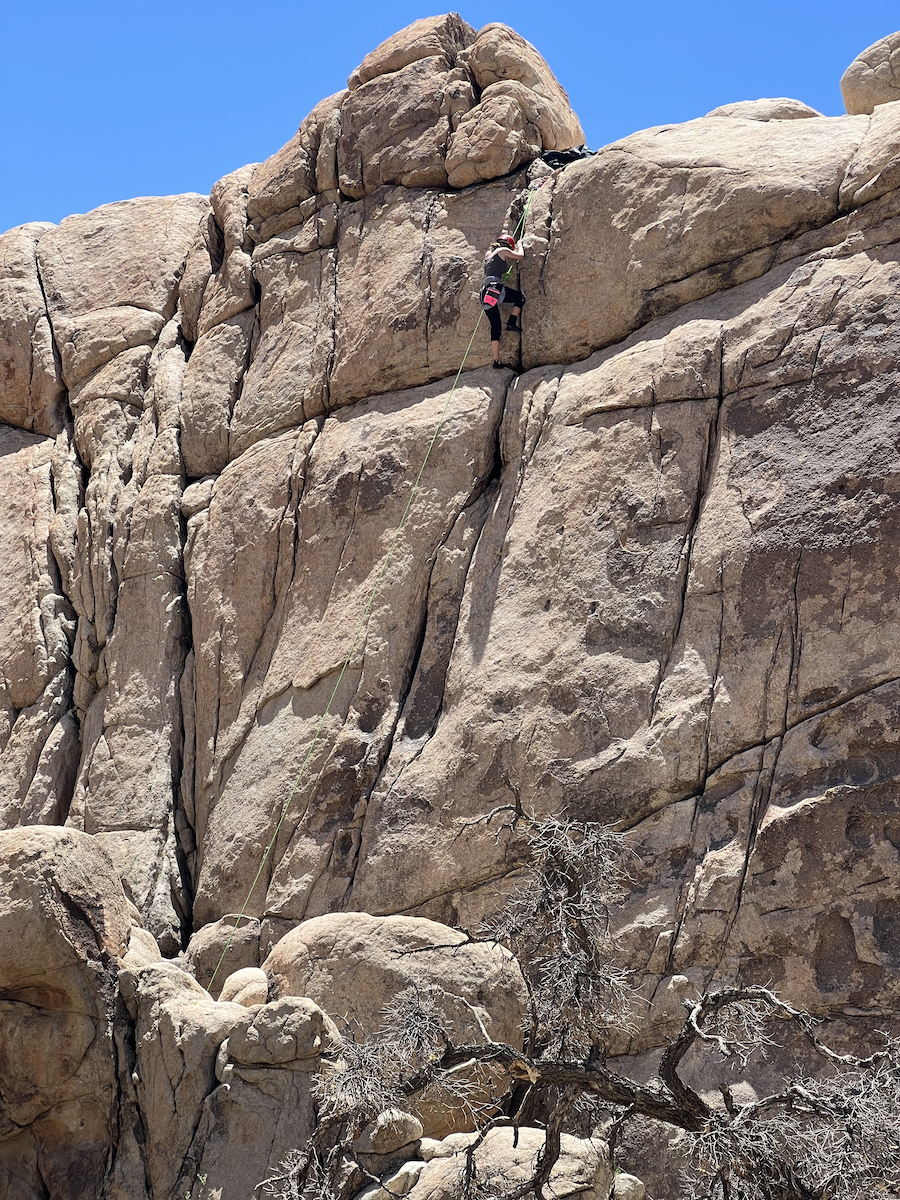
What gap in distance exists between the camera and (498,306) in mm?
17828

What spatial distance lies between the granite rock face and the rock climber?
24 centimetres

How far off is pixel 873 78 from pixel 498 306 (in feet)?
22.4

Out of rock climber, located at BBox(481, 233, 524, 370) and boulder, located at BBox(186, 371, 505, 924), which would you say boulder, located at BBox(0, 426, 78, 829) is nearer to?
boulder, located at BBox(186, 371, 505, 924)

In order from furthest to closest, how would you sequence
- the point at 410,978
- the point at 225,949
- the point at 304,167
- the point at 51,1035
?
1. the point at 304,167
2. the point at 225,949
3. the point at 410,978
4. the point at 51,1035

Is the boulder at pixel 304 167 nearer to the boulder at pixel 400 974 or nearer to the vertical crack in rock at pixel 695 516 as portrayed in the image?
the vertical crack in rock at pixel 695 516

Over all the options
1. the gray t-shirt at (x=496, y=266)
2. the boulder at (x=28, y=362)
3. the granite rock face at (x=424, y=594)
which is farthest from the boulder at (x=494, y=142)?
the boulder at (x=28, y=362)

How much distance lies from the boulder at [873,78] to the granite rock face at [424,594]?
0.06m

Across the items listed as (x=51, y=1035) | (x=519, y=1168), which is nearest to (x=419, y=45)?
(x=51, y=1035)

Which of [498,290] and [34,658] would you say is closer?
[498,290]

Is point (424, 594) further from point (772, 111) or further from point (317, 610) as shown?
point (772, 111)

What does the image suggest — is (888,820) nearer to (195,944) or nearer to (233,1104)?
(233,1104)

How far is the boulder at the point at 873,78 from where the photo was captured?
1948 centimetres

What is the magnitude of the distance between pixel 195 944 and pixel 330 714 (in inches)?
130

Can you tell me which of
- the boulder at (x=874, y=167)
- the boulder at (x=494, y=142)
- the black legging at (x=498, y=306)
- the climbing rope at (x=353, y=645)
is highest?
the boulder at (x=494, y=142)
